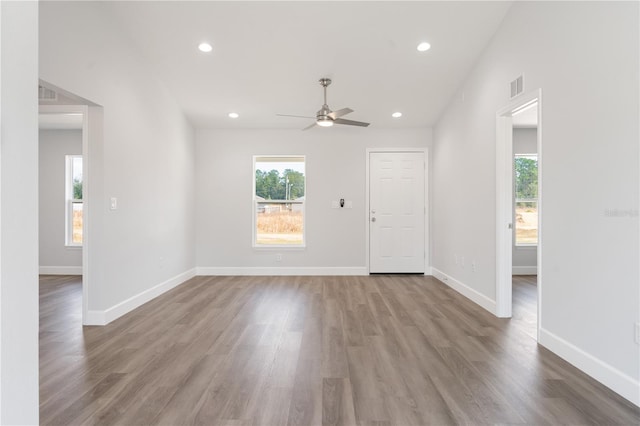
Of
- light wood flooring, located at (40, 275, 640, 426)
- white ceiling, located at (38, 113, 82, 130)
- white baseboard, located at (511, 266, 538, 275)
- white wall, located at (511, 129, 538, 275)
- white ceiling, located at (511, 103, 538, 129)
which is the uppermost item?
white ceiling, located at (511, 103, 538, 129)

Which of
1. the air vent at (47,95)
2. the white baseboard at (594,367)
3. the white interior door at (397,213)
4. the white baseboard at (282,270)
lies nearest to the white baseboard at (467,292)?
the white interior door at (397,213)

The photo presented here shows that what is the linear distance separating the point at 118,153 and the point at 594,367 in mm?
4549

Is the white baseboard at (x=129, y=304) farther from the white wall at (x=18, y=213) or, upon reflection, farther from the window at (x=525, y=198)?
the window at (x=525, y=198)

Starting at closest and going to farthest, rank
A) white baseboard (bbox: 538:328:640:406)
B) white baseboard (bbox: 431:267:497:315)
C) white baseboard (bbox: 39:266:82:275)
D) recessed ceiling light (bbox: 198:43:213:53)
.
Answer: white baseboard (bbox: 538:328:640:406) < white baseboard (bbox: 431:267:497:315) < recessed ceiling light (bbox: 198:43:213:53) < white baseboard (bbox: 39:266:82:275)

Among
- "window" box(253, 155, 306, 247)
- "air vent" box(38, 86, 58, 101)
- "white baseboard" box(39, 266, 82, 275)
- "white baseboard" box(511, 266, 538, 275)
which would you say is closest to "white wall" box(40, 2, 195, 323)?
"air vent" box(38, 86, 58, 101)

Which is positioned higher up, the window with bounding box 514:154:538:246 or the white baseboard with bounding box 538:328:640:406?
the window with bounding box 514:154:538:246

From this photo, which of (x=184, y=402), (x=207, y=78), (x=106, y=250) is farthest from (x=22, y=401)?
(x=207, y=78)

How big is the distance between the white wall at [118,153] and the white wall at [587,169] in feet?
13.4

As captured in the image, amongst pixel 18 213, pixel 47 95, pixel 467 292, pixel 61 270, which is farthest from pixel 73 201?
pixel 467 292

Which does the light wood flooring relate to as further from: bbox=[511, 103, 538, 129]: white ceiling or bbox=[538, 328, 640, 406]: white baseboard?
bbox=[511, 103, 538, 129]: white ceiling

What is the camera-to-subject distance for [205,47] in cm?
386

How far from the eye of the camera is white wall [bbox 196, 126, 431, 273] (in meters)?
5.91

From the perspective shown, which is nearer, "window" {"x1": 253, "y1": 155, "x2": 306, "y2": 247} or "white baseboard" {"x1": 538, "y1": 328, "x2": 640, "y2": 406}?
"white baseboard" {"x1": 538, "y1": 328, "x2": 640, "y2": 406}

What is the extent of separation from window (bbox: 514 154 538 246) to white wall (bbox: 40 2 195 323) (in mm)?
6001
